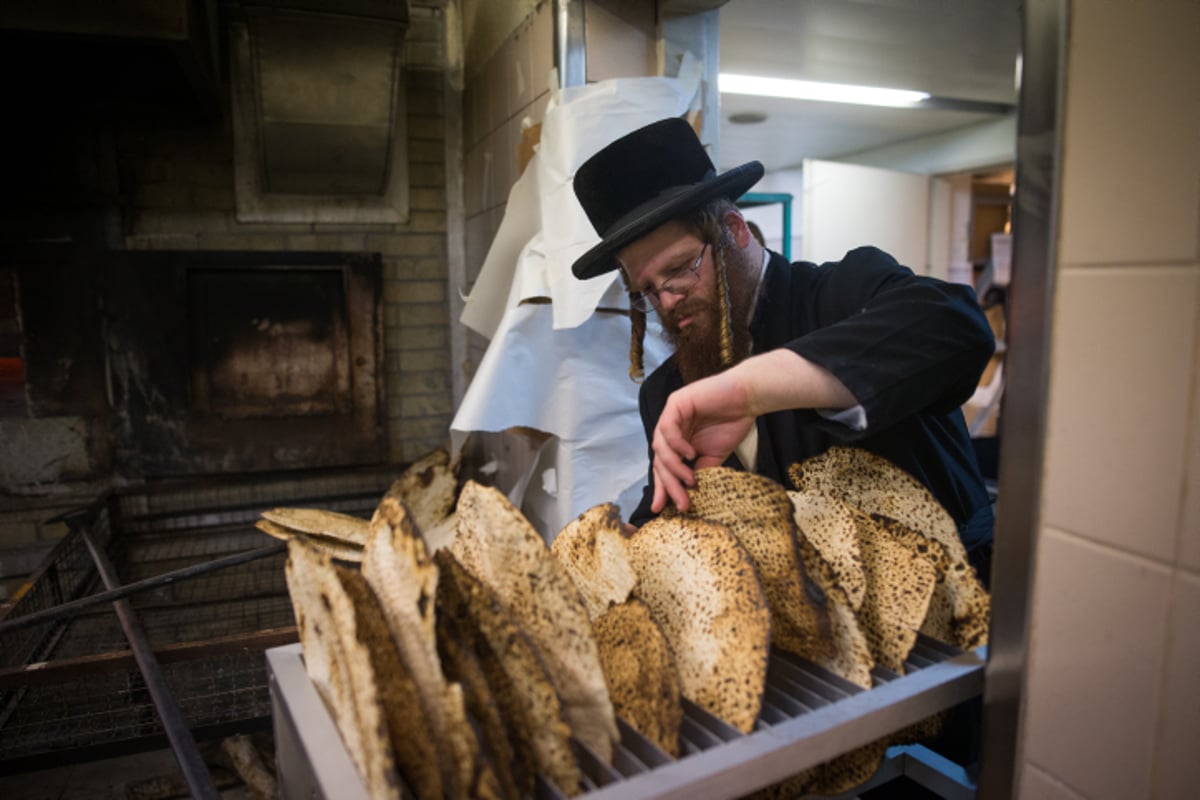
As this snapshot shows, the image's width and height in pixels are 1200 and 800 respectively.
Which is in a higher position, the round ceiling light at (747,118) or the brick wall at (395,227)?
the round ceiling light at (747,118)

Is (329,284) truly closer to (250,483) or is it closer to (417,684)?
(250,483)

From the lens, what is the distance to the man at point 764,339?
0.94m

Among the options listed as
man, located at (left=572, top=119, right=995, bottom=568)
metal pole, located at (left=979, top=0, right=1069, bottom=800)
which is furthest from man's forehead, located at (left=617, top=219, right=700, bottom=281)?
metal pole, located at (left=979, top=0, right=1069, bottom=800)

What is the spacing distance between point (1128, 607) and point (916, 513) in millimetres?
276

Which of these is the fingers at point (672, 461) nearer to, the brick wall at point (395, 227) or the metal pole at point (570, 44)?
the metal pole at point (570, 44)

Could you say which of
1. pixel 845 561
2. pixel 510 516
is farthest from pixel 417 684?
pixel 845 561

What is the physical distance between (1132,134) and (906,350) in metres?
0.43

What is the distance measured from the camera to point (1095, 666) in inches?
24.8

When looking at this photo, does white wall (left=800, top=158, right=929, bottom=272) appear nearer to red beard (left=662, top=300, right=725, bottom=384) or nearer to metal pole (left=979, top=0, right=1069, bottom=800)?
red beard (left=662, top=300, right=725, bottom=384)

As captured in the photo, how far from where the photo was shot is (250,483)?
3.22 m

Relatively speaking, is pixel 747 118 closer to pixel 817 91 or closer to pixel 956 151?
pixel 817 91

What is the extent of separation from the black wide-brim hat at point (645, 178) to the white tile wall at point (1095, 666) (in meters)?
0.90

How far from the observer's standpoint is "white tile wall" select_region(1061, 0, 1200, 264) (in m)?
0.55

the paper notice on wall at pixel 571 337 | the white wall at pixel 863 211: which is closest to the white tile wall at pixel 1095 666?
the paper notice on wall at pixel 571 337
